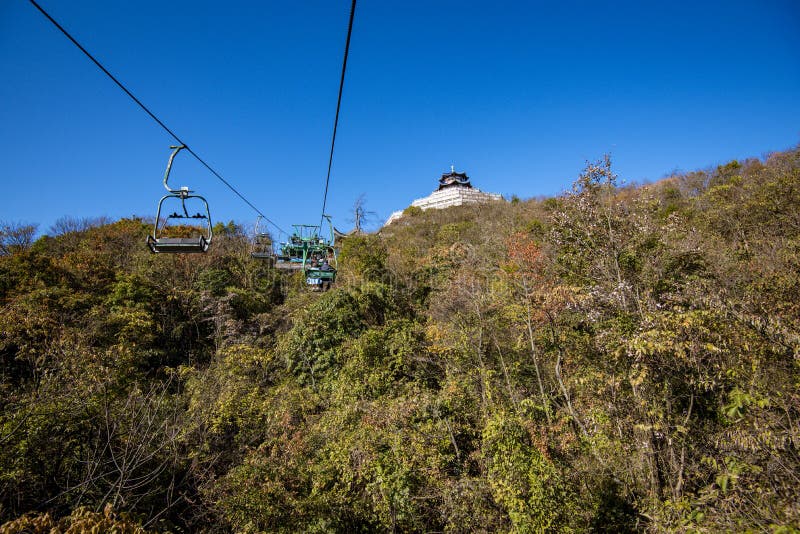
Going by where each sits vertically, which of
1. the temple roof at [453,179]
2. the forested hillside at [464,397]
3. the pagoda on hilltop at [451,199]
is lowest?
the forested hillside at [464,397]

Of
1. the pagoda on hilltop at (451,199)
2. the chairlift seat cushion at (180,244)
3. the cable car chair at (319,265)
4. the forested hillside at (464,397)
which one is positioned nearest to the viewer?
the forested hillside at (464,397)

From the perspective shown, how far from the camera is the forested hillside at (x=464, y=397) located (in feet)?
14.8

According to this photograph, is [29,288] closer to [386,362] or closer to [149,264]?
[149,264]

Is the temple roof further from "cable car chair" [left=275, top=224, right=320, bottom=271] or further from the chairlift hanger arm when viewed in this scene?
the chairlift hanger arm

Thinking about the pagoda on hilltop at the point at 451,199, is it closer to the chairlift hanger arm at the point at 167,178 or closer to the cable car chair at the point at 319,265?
the cable car chair at the point at 319,265

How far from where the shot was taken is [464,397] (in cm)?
820

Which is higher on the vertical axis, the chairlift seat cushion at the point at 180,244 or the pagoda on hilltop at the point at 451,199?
the pagoda on hilltop at the point at 451,199

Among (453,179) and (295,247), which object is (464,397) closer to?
(295,247)

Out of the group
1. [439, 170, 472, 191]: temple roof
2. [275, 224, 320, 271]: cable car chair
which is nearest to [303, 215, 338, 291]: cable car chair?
[275, 224, 320, 271]: cable car chair

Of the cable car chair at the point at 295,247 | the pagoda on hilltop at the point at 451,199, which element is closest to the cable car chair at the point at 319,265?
the cable car chair at the point at 295,247

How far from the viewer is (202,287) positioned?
16.3 m

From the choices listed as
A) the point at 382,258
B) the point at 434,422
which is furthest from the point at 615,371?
the point at 382,258

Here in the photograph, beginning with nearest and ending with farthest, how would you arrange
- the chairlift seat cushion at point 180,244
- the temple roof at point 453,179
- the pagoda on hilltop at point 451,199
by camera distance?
the chairlift seat cushion at point 180,244 < the pagoda on hilltop at point 451,199 < the temple roof at point 453,179

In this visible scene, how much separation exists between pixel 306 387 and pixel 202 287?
323 inches
